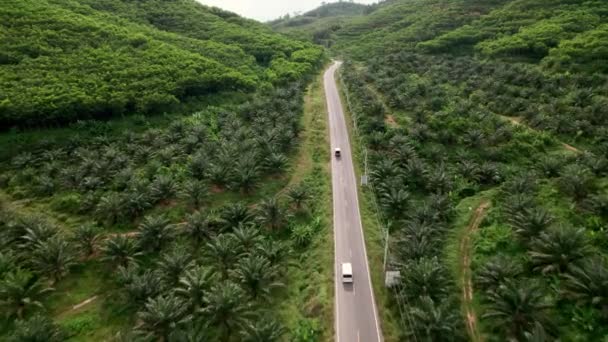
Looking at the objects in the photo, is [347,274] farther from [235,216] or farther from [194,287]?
[235,216]

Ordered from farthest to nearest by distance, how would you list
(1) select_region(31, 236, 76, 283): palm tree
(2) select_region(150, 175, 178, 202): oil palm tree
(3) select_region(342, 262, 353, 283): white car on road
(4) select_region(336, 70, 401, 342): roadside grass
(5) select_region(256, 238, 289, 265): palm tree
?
(2) select_region(150, 175, 178, 202): oil palm tree < (5) select_region(256, 238, 289, 265): palm tree < (3) select_region(342, 262, 353, 283): white car on road < (1) select_region(31, 236, 76, 283): palm tree < (4) select_region(336, 70, 401, 342): roadside grass

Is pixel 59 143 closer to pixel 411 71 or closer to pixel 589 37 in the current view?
pixel 411 71

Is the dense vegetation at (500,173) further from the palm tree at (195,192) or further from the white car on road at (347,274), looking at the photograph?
the palm tree at (195,192)

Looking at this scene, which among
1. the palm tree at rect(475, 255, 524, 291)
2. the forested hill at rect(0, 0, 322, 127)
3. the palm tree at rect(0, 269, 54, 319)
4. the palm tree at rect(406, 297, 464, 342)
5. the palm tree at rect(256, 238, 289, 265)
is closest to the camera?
the palm tree at rect(406, 297, 464, 342)

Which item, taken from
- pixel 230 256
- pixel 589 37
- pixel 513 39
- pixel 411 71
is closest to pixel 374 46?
pixel 411 71

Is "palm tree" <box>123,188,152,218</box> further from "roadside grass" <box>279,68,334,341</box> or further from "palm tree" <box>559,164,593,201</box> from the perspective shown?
"palm tree" <box>559,164,593,201</box>

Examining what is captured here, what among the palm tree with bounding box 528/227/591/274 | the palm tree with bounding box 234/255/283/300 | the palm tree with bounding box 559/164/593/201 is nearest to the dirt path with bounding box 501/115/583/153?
the palm tree with bounding box 559/164/593/201
